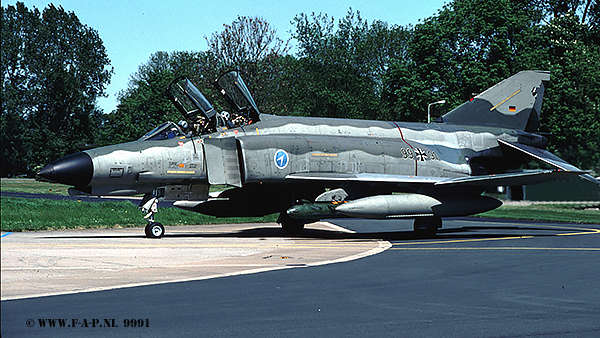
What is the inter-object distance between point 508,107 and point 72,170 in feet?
50.9

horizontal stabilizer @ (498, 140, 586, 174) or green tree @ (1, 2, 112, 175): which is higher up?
green tree @ (1, 2, 112, 175)

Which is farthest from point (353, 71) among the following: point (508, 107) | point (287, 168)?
point (287, 168)

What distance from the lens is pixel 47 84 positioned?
76125 millimetres

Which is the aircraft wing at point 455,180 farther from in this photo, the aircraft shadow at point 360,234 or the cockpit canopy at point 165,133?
the cockpit canopy at point 165,133

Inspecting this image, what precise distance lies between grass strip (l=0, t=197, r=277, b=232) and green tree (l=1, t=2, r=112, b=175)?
5025 cm

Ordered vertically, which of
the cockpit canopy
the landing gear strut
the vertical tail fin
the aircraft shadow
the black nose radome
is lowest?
the aircraft shadow

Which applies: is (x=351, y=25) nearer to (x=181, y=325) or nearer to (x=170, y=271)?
(x=170, y=271)

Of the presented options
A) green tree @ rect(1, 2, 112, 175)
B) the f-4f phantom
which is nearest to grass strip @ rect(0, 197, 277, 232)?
the f-4f phantom

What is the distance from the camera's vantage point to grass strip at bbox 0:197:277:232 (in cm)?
1961

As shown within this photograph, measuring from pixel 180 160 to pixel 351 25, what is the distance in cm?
4621

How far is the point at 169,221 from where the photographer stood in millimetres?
22844

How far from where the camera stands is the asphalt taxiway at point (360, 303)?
6145 mm

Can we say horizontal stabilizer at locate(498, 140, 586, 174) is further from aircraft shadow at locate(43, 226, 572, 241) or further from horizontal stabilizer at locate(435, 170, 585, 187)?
horizontal stabilizer at locate(435, 170, 585, 187)

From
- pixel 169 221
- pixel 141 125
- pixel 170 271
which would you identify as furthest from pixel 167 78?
pixel 170 271
